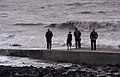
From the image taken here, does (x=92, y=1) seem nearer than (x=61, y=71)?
No

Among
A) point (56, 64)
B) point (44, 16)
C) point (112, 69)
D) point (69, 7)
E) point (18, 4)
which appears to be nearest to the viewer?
point (112, 69)

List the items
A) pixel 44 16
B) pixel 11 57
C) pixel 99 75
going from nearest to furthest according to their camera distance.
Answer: pixel 99 75 → pixel 11 57 → pixel 44 16

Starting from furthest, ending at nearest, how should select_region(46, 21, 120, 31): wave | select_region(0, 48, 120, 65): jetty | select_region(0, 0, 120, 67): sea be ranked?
select_region(46, 21, 120, 31): wave
select_region(0, 0, 120, 67): sea
select_region(0, 48, 120, 65): jetty

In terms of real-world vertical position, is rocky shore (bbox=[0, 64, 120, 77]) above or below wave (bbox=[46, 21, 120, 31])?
above

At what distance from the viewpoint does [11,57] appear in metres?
25.6

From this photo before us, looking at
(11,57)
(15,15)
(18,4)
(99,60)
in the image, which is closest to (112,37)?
(11,57)

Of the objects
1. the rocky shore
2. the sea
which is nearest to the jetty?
the rocky shore

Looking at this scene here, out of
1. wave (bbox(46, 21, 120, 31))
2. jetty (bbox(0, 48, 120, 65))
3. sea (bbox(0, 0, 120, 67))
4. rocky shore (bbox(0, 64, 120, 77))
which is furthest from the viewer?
wave (bbox(46, 21, 120, 31))

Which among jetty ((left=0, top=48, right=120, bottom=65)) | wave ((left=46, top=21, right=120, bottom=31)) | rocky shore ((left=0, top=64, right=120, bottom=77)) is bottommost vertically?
wave ((left=46, top=21, right=120, bottom=31))

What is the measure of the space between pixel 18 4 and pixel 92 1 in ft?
37.9

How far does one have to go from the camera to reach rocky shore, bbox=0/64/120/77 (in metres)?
19.0

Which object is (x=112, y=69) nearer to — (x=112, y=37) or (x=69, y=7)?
(x=112, y=37)

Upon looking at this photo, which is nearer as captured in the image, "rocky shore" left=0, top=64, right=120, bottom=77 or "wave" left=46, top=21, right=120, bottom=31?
A: "rocky shore" left=0, top=64, right=120, bottom=77

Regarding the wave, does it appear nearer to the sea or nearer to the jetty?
the sea
